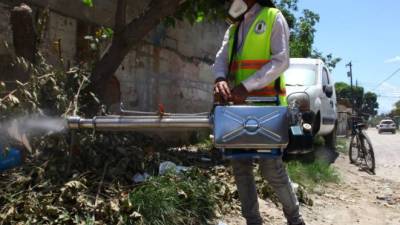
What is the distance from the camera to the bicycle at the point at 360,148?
30.4 ft

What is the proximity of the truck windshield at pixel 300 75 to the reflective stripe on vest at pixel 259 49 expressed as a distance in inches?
200

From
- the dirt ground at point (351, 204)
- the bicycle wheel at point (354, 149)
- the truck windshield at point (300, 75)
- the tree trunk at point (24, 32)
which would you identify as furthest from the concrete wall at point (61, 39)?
the bicycle wheel at point (354, 149)

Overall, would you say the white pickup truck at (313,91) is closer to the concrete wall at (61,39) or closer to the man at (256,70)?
the concrete wall at (61,39)

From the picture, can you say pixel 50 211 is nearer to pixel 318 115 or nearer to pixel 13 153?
pixel 13 153

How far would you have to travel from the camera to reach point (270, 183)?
335 centimetres

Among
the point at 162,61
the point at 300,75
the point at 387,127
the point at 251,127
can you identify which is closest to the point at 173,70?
the point at 162,61

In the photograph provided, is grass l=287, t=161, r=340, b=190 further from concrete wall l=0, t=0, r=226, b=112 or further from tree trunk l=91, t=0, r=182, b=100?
concrete wall l=0, t=0, r=226, b=112

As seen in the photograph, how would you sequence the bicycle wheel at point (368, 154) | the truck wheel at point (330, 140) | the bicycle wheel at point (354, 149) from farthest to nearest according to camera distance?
1. the truck wheel at point (330, 140)
2. the bicycle wheel at point (354, 149)
3. the bicycle wheel at point (368, 154)

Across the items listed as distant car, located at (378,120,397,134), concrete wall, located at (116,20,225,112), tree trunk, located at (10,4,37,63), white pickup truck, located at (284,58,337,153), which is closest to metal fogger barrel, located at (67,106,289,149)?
tree trunk, located at (10,4,37,63)

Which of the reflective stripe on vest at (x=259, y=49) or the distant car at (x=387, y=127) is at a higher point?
the reflective stripe on vest at (x=259, y=49)

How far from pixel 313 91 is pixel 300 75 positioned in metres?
0.56

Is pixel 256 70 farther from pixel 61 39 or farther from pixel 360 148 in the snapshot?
pixel 360 148

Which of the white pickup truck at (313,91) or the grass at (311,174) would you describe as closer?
the grass at (311,174)

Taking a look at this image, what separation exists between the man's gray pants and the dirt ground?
0.97 metres
